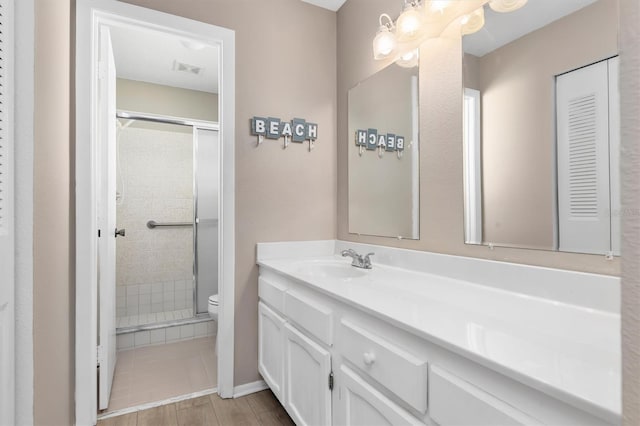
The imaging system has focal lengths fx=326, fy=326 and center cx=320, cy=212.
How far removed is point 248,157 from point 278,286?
0.80m

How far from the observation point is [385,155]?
1.81m

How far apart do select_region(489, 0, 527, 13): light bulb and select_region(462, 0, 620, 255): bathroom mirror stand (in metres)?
0.02

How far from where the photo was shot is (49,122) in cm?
119

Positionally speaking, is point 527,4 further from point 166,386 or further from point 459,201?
point 166,386

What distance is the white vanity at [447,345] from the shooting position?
1.96ft

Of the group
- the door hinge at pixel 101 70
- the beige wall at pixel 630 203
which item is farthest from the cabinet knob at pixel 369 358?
the door hinge at pixel 101 70

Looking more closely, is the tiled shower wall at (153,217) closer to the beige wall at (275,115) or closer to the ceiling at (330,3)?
the beige wall at (275,115)

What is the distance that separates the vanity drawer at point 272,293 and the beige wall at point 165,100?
7.18 ft

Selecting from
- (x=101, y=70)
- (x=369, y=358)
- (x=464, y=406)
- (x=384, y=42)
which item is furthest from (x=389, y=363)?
(x=101, y=70)

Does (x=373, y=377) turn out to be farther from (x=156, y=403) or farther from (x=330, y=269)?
(x=156, y=403)

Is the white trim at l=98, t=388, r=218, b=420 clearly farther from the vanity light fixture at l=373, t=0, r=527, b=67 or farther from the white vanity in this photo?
the vanity light fixture at l=373, t=0, r=527, b=67

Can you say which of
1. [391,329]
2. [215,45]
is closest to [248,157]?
[215,45]

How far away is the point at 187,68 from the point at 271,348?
2.48m

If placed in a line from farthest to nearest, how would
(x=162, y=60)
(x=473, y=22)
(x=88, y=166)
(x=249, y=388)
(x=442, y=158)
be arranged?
(x=162, y=60) → (x=249, y=388) → (x=88, y=166) → (x=442, y=158) → (x=473, y=22)
